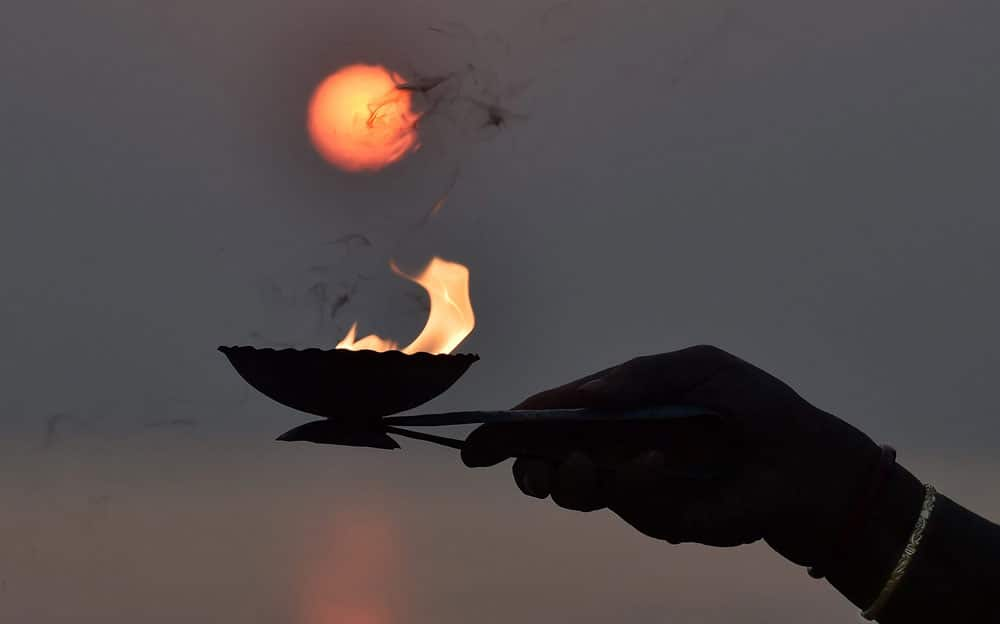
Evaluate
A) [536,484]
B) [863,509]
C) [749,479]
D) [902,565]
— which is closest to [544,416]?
[536,484]

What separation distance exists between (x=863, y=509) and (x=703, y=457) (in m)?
0.54

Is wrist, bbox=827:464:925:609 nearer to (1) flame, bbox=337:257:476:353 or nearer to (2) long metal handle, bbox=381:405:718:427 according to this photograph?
(2) long metal handle, bbox=381:405:718:427

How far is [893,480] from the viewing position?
294cm

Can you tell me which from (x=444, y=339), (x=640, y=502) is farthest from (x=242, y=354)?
(x=640, y=502)

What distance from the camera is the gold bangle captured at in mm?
2842

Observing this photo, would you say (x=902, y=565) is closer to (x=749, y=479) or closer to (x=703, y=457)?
(x=749, y=479)

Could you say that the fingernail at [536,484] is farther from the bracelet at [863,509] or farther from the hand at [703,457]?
the bracelet at [863,509]

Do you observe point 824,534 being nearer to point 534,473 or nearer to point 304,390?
point 534,473

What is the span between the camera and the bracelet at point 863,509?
9.54 ft

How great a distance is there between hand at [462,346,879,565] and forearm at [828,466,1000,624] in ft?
0.36

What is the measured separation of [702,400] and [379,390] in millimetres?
1196

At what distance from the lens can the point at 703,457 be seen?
3045 millimetres

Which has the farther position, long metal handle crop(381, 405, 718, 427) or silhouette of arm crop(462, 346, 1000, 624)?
silhouette of arm crop(462, 346, 1000, 624)

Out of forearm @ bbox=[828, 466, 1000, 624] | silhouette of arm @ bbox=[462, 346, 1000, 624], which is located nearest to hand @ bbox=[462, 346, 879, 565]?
silhouette of arm @ bbox=[462, 346, 1000, 624]
